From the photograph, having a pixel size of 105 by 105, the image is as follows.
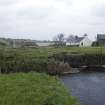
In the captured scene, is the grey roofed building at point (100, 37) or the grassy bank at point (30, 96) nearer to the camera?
the grassy bank at point (30, 96)

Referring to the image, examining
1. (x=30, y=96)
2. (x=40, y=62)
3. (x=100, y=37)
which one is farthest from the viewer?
(x=100, y=37)

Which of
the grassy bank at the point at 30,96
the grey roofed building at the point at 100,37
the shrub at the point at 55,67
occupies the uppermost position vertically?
the grey roofed building at the point at 100,37

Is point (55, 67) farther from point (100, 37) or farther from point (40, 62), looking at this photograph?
point (100, 37)

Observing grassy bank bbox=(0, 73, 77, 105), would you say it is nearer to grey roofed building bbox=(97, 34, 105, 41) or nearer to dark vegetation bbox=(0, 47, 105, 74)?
dark vegetation bbox=(0, 47, 105, 74)

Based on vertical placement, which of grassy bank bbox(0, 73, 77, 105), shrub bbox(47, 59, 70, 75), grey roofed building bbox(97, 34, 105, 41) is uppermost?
grey roofed building bbox(97, 34, 105, 41)

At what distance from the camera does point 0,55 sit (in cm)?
6297

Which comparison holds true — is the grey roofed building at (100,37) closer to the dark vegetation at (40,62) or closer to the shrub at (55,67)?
the dark vegetation at (40,62)

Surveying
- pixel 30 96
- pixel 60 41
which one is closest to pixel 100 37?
pixel 60 41

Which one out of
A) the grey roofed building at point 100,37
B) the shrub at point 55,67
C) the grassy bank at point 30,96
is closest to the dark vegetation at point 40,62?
the shrub at point 55,67

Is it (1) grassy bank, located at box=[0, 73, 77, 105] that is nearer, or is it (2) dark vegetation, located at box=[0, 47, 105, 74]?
(1) grassy bank, located at box=[0, 73, 77, 105]

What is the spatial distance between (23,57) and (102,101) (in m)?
37.3

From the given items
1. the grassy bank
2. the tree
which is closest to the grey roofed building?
the tree

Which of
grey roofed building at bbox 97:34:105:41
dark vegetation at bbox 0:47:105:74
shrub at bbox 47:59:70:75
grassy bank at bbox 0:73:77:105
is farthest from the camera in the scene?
grey roofed building at bbox 97:34:105:41

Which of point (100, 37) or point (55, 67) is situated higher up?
point (100, 37)
